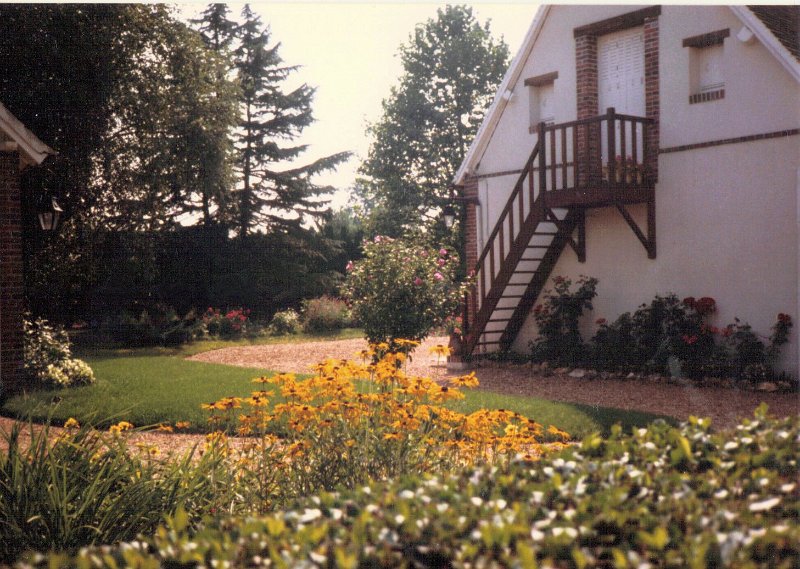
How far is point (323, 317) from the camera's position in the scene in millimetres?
21188

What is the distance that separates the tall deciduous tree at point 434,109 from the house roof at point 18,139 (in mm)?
16708

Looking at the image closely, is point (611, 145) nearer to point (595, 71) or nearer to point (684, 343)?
point (595, 71)

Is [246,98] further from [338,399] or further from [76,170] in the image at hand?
[338,399]

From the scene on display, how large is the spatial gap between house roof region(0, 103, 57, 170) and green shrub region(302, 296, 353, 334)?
11.2 meters

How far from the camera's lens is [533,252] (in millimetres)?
13125

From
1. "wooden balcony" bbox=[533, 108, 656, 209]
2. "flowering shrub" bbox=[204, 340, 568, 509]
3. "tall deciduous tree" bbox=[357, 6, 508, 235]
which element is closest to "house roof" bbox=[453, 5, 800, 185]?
"wooden balcony" bbox=[533, 108, 656, 209]

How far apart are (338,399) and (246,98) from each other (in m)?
22.3

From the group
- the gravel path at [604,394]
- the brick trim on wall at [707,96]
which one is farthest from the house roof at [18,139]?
the brick trim on wall at [707,96]

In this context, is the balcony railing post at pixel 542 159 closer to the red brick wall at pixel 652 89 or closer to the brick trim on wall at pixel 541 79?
the red brick wall at pixel 652 89

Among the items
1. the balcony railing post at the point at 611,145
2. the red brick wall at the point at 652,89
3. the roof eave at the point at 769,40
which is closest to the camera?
the roof eave at the point at 769,40

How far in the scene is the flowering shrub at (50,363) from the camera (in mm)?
10570

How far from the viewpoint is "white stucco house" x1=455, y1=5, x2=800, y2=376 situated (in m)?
9.98

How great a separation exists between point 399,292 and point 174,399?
10.7ft

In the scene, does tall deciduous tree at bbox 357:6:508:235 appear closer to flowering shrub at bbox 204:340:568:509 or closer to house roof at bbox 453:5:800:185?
house roof at bbox 453:5:800:185
